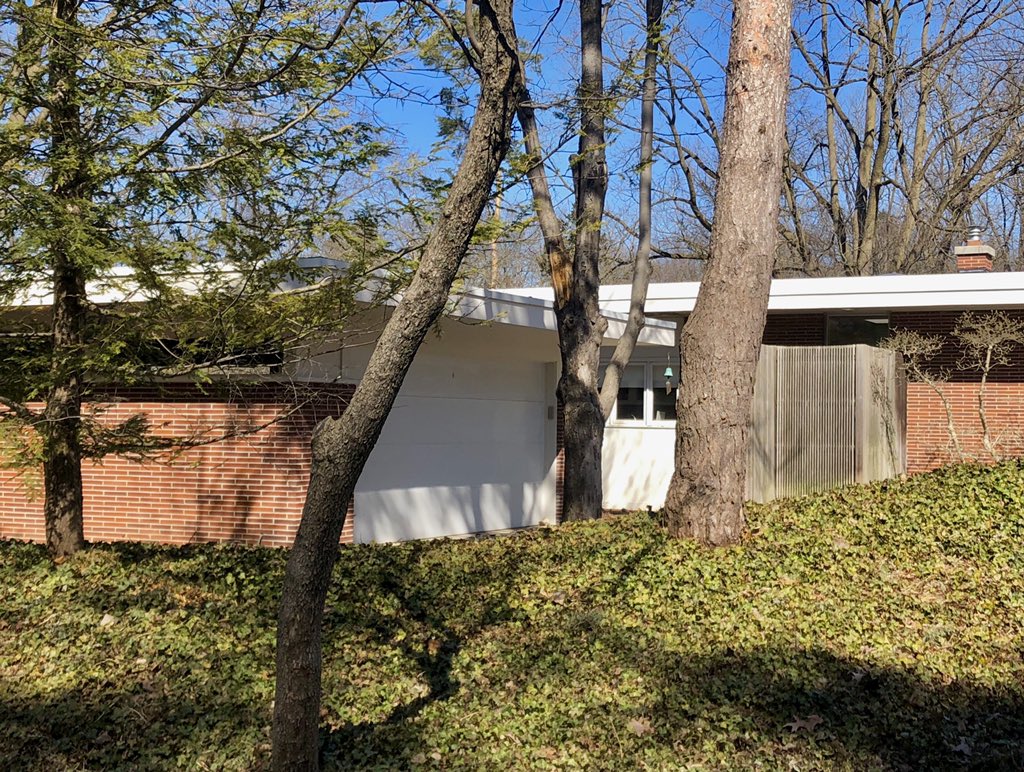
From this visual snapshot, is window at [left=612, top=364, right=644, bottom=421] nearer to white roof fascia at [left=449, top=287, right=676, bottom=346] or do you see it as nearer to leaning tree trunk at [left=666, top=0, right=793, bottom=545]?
white roof fascia at [left=449, top=287, right=676, bottom=346]

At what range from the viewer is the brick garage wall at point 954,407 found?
16.0m

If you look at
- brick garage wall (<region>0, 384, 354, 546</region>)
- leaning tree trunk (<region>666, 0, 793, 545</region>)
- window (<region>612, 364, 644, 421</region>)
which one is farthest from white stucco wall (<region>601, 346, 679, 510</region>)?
leaning tree trunk (<region>666, 0, 793, 545</region>)

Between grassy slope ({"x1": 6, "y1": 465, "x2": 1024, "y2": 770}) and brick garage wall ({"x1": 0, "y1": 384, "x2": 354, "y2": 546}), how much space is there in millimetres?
2024

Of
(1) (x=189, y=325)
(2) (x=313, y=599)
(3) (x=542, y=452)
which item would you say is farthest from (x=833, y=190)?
(2) (x=313, y=599)

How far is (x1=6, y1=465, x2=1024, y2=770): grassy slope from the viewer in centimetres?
560

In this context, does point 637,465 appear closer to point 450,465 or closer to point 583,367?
point 450,465

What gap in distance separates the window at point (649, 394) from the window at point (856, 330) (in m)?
2.80

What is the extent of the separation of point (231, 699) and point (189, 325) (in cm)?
278

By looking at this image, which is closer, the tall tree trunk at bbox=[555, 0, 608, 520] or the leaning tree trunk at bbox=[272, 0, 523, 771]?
the leaning tree trunk at bbox=[272, 0, 523, 771]

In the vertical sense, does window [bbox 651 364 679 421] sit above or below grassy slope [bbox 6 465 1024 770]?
above

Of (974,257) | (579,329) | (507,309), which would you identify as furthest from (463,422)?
(974,257)

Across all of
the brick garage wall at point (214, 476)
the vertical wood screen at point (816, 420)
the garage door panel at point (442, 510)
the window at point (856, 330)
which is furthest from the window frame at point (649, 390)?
the brick garage wall at point (214, 476)

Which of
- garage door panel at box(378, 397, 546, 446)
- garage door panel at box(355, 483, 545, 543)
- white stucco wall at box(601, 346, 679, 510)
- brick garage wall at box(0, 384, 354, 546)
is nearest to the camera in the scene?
brick garage wall at box(0, 384, 354, 546)

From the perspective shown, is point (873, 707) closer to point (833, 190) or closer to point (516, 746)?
point (516, 746)
